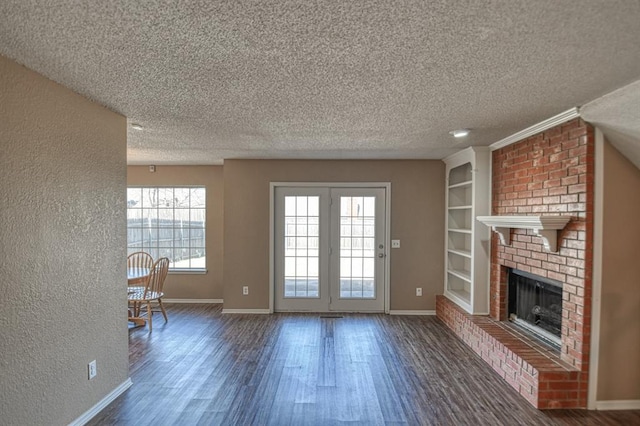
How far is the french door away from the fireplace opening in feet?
6.12

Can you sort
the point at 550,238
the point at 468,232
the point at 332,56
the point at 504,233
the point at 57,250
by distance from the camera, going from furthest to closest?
the point at 468,232
the point at 504,233
the point at 550,238
the point at 57,250
the point at 332,56

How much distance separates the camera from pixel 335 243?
5125 mm

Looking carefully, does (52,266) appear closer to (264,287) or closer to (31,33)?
(31,33)

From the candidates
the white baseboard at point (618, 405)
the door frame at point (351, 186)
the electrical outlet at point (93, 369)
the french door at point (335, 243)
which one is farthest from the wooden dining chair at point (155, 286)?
the white baseboard at point (618, 405)

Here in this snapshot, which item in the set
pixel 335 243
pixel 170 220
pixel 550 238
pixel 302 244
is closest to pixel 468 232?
pixel 550 238

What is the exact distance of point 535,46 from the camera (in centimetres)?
162

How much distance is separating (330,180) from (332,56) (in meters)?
3.36

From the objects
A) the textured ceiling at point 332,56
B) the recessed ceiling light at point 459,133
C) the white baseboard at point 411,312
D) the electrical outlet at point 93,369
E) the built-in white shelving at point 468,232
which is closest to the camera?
the textured ceiling at point 332,56

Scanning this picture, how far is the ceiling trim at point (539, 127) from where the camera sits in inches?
102

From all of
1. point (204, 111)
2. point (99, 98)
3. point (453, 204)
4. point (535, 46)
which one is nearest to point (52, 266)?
point (99, 98)

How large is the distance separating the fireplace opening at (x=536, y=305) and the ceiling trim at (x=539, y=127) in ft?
4.60

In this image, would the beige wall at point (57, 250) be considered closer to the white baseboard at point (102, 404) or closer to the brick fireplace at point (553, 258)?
the white baseboard at point (102, 404)

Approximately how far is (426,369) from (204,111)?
321 centimetres

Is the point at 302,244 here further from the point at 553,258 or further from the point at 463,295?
the point at 553,258
